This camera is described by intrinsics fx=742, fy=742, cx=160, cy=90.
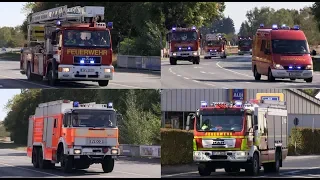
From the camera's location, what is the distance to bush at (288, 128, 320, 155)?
160ft

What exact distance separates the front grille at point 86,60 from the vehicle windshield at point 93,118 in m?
5.83

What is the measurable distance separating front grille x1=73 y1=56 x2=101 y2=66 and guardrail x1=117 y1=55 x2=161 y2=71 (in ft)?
61.2

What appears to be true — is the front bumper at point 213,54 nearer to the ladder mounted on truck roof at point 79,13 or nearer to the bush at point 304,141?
the bush at point 304,141

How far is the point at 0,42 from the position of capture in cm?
7625

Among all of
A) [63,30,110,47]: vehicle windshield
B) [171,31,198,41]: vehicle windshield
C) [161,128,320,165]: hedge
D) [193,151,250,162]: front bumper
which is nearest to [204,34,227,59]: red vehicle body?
[171,31,198,41]: vehicle windshield

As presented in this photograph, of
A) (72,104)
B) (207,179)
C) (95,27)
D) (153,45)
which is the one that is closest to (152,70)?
(153,45)

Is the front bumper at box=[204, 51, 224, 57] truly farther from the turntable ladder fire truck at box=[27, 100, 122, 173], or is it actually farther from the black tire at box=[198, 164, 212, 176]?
the black tire at box=[198, 164, 212, 176]

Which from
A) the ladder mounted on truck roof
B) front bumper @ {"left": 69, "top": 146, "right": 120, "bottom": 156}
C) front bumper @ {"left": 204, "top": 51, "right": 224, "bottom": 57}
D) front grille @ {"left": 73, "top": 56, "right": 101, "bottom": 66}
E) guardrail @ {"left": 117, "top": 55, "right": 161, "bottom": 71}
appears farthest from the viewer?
front bumper @ {"left": 204, "top": 51, "right": 224, "bottom": 57}

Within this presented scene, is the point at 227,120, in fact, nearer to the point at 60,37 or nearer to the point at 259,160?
the point at 259,160

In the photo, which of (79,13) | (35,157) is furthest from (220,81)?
(35,157)

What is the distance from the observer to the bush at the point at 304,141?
4869 cm

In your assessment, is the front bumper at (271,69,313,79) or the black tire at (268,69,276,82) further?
the black tire at (268,69,276,82)

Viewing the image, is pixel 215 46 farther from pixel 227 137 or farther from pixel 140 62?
pixel 227 137

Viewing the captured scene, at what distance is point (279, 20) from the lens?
46875 mm
